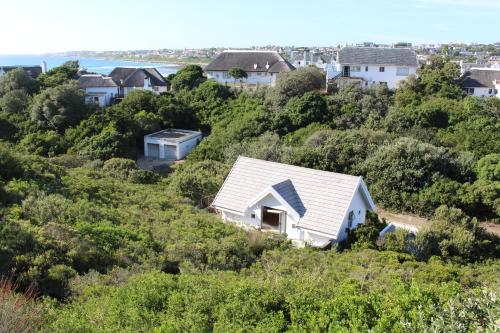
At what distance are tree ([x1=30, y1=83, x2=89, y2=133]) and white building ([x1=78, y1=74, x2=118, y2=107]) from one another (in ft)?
25.3

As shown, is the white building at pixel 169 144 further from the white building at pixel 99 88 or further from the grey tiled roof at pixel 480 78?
the grey tiled roof at pixel 480 78

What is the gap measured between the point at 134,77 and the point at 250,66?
12.8 metres

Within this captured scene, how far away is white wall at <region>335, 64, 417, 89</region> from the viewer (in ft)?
147

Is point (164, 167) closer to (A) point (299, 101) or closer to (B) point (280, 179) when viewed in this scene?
(A) point (299, 101)

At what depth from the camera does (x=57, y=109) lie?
122 ft

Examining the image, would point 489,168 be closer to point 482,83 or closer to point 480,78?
point 482,83

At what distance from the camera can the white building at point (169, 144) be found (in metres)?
36.4

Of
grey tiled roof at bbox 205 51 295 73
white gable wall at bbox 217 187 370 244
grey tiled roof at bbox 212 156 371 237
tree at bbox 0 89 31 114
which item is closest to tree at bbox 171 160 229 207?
grey tiled roof at bbox 212 156 371 237

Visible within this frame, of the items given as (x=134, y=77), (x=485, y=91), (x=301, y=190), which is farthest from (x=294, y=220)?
(x=485, y=91)

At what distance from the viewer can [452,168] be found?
27.9 metres

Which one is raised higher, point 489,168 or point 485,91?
point 485,91

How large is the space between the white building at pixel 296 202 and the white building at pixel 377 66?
88.4ft

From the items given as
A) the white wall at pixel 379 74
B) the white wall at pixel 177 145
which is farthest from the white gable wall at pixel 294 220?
the white wall at pixel 379 74

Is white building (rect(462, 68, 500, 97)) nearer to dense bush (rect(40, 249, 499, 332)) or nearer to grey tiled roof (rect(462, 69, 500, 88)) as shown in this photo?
grey tiled roof (rect(462, 69, 500, 88))
